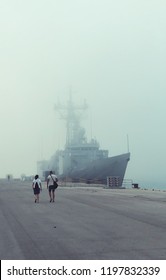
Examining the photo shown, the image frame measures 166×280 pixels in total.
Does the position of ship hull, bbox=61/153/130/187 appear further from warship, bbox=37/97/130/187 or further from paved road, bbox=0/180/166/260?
paved road, bbox=0/180/166/260

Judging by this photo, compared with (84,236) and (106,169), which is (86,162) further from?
(84,236)

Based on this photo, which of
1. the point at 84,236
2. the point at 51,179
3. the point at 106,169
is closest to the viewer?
the point at 84,236

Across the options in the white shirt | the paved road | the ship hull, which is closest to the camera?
the paved road

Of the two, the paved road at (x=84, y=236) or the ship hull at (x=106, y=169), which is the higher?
the ship hull at (x=106, y=169)

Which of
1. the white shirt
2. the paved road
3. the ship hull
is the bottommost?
the paved road

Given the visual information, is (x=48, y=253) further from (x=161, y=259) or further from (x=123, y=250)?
(x=161, y=259)

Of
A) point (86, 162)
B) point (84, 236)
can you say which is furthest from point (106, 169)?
point (84, 236)

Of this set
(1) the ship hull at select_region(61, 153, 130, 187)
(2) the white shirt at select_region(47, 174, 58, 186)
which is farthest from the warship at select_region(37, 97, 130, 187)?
(2) the white shirt at select_region(47, 174, 58, 186)

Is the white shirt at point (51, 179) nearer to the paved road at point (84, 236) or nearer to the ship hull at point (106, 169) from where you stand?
the paved road at point (84, 236)

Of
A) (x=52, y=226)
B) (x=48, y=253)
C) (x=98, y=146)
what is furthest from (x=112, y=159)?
(x=48, y=253)

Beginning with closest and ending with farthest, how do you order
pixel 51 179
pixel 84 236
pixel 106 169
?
1. pixel 84 236
2. pixel 51 179
3. pixel 106 169

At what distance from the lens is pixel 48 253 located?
8.26 metres

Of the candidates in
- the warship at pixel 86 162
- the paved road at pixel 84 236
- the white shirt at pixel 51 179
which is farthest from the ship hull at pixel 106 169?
the paved road at pixel 84 236

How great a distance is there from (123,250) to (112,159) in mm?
57971
